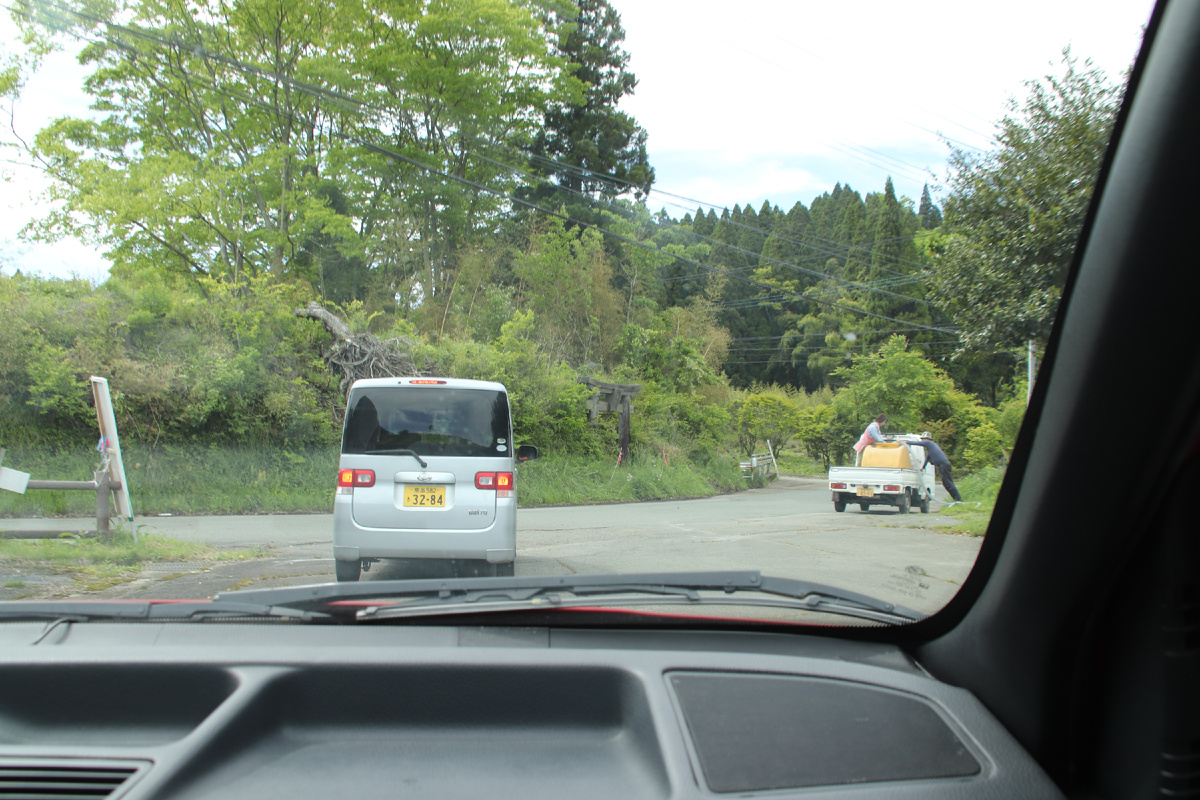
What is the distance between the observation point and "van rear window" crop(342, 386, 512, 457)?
17.2ft

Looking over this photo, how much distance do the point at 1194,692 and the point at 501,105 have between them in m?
3.82

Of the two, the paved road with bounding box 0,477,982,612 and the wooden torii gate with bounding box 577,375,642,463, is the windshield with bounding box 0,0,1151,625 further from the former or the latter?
the wooden torii gate with bounding box 577,375,642,463

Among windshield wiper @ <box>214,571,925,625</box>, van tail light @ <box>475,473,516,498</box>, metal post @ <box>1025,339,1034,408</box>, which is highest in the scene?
metal post @ <box>1025,339,1034,408</box>

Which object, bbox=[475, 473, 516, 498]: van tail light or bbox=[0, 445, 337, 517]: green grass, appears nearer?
bbox=[0, 445, 337, 517]: green grass

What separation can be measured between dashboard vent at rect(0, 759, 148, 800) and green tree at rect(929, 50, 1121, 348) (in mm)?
2327

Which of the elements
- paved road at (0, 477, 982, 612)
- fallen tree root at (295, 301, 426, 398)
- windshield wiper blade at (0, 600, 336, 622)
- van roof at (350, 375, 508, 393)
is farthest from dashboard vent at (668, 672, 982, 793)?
fallen tree root at (295, 301, 426, 398)

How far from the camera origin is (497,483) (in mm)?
5324

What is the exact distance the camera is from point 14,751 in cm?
166

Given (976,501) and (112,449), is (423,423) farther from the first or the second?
(976,501)

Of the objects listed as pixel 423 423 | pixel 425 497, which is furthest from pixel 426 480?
pixel 423 423

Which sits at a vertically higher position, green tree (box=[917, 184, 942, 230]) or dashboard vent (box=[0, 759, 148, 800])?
green tree (box=[917, 184, 942, 230])

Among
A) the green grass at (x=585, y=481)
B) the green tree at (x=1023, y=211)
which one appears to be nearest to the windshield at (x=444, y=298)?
the green tree at (x=1023, y=211)

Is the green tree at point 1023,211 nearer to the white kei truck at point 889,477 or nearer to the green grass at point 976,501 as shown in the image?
the green grass at point 976,501

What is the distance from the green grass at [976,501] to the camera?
2029mm
